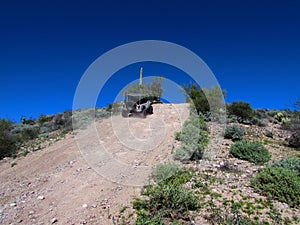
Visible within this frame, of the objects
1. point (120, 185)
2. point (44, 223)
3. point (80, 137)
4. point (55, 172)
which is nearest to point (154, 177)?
point (120, 185)

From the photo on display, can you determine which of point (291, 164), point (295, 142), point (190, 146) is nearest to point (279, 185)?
point (291, 164)

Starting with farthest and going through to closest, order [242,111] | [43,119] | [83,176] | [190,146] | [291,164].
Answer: [43,119]
[242,111]
[190,146]
[83,176]
[291,164]

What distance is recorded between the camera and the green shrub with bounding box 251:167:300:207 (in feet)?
12.1

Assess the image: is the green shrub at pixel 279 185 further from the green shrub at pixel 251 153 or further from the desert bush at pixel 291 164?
the green shrub at pixel 251 153

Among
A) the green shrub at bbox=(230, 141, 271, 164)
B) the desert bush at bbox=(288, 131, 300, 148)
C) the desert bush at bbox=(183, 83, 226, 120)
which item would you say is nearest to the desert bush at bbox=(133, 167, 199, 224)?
the green shrub at bbox=(230, 141, 271, 164)

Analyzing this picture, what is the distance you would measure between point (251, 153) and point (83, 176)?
4.99 m

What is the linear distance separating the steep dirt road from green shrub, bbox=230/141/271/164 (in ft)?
6.78

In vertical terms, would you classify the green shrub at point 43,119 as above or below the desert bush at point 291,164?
above

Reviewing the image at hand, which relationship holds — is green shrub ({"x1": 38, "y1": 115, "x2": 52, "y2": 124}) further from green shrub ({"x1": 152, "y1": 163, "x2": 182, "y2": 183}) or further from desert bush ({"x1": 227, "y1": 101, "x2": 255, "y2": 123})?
green shrub ({"x1": 152, "y1": 163, "x2": 182, "y2": 183})

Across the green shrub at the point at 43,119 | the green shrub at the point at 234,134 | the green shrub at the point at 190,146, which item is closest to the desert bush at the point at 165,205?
the green shrub at the point at 190,146

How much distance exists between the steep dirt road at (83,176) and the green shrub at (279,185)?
2459 millimetres

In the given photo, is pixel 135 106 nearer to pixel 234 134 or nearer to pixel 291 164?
pixel 234 134

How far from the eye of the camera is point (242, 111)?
12789 mm

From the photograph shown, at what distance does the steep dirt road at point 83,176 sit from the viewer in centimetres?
372
